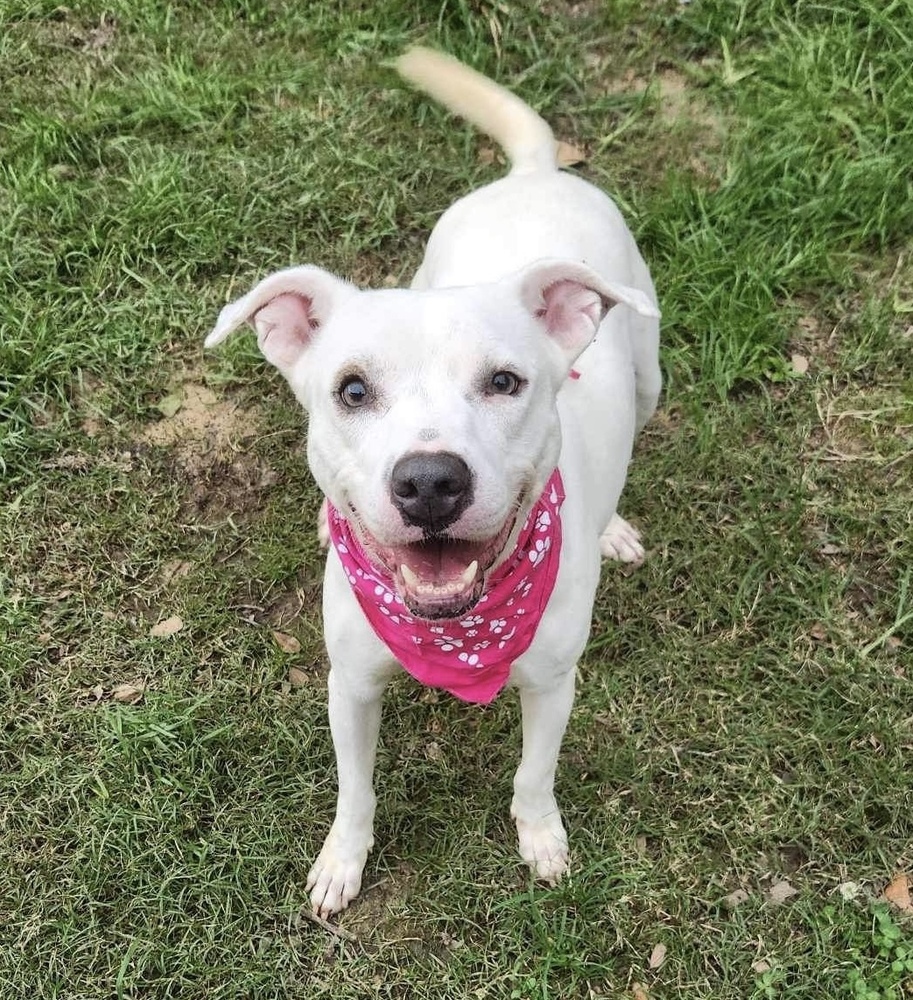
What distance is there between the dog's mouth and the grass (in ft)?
5.22

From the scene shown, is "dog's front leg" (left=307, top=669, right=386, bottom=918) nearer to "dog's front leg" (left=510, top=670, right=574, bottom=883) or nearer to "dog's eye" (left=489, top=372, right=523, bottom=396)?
"dog's front leg" (left=510, top=670, right=574, bottom=883)

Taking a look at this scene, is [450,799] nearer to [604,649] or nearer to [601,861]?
[601,861]

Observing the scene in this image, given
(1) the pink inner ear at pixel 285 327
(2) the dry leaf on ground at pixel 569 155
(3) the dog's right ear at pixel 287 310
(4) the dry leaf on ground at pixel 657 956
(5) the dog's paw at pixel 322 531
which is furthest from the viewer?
(2) the dry leaf on ground at pixel 569 155

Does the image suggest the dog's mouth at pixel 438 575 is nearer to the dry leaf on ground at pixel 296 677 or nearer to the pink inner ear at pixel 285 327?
the pink inner ear at pixel 285 327

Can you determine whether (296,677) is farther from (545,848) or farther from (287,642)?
(545,848)

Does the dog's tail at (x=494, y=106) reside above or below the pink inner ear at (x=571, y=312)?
below

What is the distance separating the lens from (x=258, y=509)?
14.9 feet

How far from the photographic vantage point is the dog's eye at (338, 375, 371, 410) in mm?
2566

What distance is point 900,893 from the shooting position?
149 inches

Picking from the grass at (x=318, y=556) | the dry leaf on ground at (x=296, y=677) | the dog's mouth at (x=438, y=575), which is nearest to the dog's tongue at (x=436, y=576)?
the dog's mouth at (x=438, y=575)

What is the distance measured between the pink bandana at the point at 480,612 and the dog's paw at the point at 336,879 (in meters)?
0.95

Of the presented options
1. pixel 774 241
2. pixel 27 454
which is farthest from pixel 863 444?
pixel 27 454

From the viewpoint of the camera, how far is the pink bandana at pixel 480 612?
2.85 m

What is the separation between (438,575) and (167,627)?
2054mm
